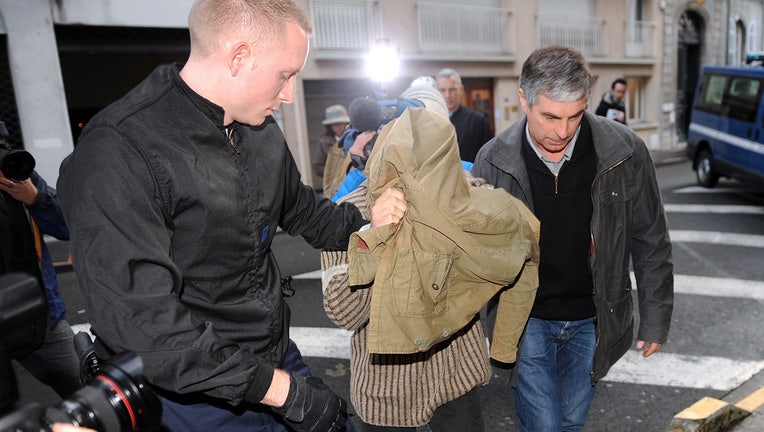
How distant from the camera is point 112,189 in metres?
1.32

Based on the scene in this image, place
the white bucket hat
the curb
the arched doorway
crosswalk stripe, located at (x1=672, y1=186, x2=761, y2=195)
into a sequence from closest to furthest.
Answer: the curb
the white bucket hat
crosswalk stripe, located at (x1=672, y1=186, x2=761, y2=195)
the arched doorway

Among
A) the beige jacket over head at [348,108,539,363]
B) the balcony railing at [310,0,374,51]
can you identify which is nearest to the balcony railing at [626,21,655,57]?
the balcony railing at [310,0,374,51]

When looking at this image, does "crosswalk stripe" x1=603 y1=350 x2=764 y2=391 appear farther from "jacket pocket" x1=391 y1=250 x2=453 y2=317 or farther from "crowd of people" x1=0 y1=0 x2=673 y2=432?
"jacket pocket" x1=391 y1=250 x2=453 y2=317

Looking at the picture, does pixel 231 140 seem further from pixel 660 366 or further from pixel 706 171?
pixel 706 171

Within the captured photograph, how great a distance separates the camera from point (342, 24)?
14.2 m

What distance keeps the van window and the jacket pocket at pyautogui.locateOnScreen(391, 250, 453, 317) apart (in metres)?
10.1

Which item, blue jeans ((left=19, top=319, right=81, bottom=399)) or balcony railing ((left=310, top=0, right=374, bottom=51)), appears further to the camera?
balcony railing ((left=310, top=0, right=374, bottom=51))

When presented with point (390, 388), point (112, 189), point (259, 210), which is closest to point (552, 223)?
point (390, 388)

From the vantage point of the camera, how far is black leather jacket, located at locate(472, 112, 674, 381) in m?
2.42

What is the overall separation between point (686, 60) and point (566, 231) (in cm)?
2409

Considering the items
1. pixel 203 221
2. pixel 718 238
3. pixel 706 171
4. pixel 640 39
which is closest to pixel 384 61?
pixel 718 238

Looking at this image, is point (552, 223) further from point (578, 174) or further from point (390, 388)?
point (390, 388)

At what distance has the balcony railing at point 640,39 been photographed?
2075 cm

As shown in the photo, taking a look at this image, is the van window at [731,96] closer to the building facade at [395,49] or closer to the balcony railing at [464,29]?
the building facade at [395,49]
